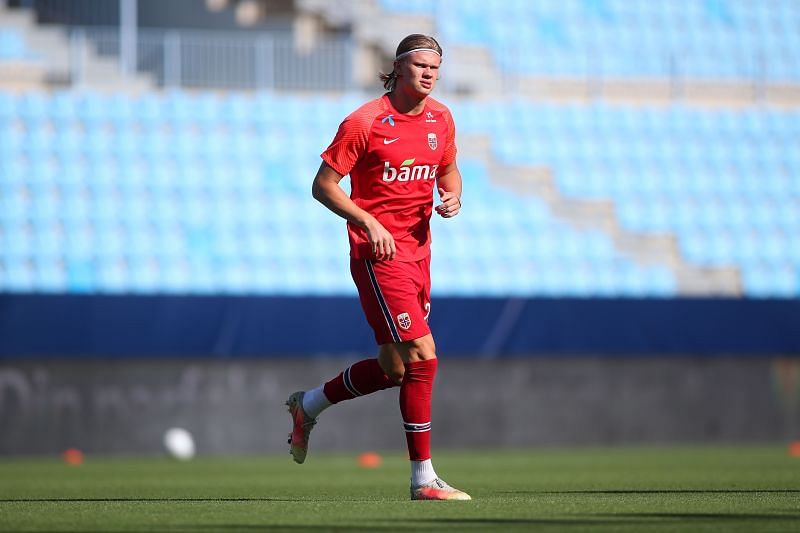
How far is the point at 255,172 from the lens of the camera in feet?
52.4

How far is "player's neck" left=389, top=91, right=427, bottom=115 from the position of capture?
20.8 feet

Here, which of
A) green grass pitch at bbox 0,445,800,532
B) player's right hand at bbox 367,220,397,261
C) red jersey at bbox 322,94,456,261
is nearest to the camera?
green grass pitch at bbox 0,445,800,532

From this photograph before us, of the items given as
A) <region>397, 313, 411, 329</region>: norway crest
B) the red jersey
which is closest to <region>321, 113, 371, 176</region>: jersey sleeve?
the red jersey

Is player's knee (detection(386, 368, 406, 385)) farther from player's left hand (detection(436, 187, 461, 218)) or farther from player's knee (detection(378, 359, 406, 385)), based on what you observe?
player's left hand (detection(436, 187, 461, 218))

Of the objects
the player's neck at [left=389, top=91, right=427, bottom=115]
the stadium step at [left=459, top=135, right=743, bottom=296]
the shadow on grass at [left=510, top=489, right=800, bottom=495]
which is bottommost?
the shadow on grass at [left=510, top=489, right=800, bottom=495]

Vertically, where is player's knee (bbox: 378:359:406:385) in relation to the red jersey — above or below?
below

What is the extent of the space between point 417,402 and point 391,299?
0.48m

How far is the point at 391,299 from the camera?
6.11 m

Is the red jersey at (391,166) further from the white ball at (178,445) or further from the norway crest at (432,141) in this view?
the white ball at (178,445)

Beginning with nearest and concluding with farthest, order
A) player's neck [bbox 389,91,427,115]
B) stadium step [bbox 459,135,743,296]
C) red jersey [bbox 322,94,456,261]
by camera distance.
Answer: red jersey [bbox 322,94,456,261], player's neck [bbox 389,91,427,115], stadium step [bbox 459,135,743,296]

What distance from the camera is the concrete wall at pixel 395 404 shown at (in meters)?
13.0

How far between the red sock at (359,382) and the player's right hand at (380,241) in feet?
2.30

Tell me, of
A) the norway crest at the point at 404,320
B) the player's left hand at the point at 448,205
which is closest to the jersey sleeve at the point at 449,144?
the player's left hand at the point at 448,205

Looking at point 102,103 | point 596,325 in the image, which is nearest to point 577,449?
point 596,325
